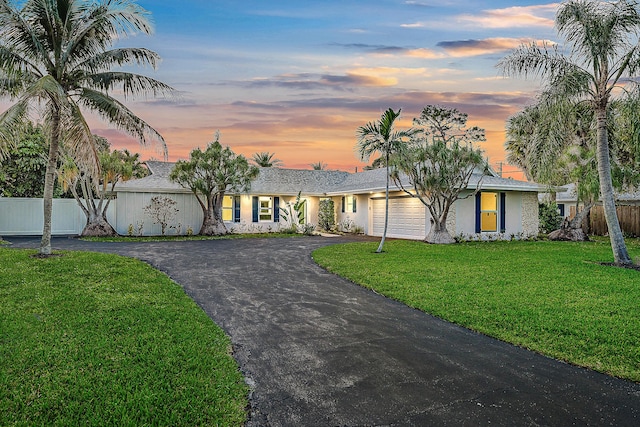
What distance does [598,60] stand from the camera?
1099 cm

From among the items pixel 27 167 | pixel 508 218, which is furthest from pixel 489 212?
pixel 27 167

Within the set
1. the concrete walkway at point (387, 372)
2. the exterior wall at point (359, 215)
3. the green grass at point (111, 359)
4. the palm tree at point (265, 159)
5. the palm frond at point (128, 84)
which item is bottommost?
the concrete walkway at point (387, 372)

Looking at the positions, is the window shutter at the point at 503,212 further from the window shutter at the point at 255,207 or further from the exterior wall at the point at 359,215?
the window shutter at the point at 255,207

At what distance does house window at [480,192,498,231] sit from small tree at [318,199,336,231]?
8.70 metres

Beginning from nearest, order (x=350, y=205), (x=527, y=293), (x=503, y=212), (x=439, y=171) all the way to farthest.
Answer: (x=527, y=293)
(x=439, y=171)
(x=503, y=212)
(x=350, y=205)

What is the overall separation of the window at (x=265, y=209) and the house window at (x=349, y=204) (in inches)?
178

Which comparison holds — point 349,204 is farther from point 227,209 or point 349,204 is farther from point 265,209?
point 227,209

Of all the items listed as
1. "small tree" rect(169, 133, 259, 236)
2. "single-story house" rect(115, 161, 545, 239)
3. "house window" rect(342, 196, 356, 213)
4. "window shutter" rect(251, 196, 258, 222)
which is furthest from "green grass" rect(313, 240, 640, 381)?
"window shutter" rect(251, 196, 258, 222)

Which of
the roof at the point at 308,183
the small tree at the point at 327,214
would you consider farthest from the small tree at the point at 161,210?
the small tree at the point at 327,214

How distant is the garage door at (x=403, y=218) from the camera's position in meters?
18.1

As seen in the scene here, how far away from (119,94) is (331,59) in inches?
297

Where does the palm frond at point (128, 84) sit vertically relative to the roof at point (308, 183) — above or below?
above

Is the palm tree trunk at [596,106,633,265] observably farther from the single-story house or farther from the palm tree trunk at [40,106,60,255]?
the palm tree trunk at [40,106,60,255]

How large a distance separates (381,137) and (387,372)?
10.0m
